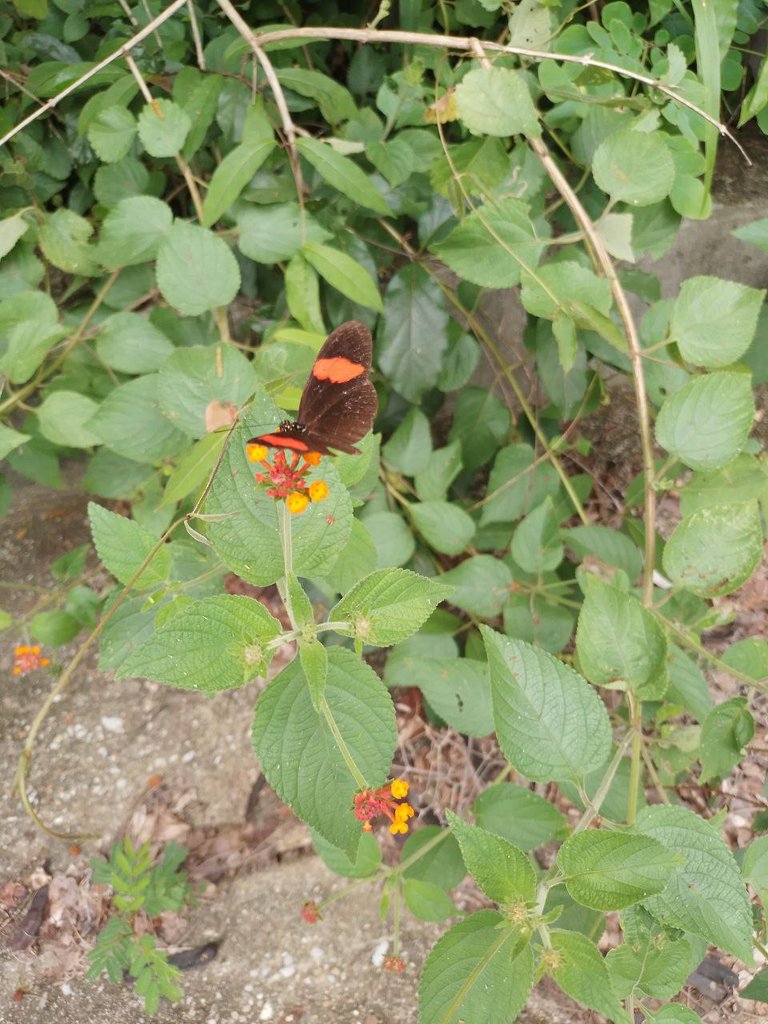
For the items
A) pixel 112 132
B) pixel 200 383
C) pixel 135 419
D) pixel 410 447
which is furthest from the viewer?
pixel 410 447

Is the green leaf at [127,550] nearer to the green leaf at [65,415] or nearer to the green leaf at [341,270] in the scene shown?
the green leaf at [65,415]

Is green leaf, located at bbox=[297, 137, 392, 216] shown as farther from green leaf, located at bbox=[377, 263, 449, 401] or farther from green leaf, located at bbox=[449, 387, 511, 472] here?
green leaf, located at bbox=[449, 387, 511, 472]

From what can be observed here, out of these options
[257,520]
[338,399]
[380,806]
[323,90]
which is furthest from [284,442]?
[323,90]

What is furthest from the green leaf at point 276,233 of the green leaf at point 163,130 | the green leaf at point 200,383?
the green leaf at point 200,383

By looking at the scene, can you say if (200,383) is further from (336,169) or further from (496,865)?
(496,865)

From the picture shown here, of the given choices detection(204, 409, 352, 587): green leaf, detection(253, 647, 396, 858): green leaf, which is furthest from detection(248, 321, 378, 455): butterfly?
detection(253, 647, 396, 858): green leaf

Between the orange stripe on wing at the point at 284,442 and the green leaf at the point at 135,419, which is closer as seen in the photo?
the orange stripe on wing at the point at 284,442
